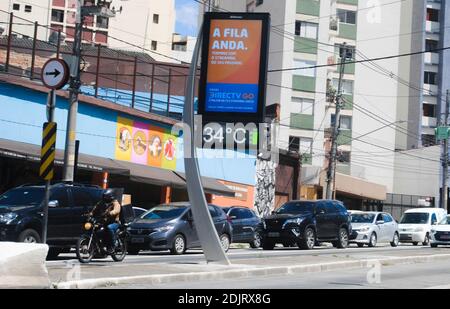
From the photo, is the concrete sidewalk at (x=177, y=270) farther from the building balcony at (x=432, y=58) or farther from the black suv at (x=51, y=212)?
the building balcony at (x=432, y=58)

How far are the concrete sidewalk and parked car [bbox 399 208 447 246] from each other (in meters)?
16.8

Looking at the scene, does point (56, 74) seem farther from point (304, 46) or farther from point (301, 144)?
point (304, 46)

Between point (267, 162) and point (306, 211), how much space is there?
732 inches

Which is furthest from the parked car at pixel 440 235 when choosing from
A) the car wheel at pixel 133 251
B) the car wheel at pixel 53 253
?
the car wheel at pixel 53 253

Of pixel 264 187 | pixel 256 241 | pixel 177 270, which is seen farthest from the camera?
pixel 264 187

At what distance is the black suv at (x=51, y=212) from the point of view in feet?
55.6

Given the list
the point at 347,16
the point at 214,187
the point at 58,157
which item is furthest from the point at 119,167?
the point at 347,16

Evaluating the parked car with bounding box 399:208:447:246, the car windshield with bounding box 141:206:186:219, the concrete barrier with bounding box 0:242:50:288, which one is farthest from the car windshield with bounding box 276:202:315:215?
the concrete barrier with bounding box 0:242:50:288

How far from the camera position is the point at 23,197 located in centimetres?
1795

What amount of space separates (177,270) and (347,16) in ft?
183

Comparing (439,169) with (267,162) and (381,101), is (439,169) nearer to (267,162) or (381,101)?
(381,101)

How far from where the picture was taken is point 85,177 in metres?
32.5

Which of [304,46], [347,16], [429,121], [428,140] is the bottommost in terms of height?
[428,140]
